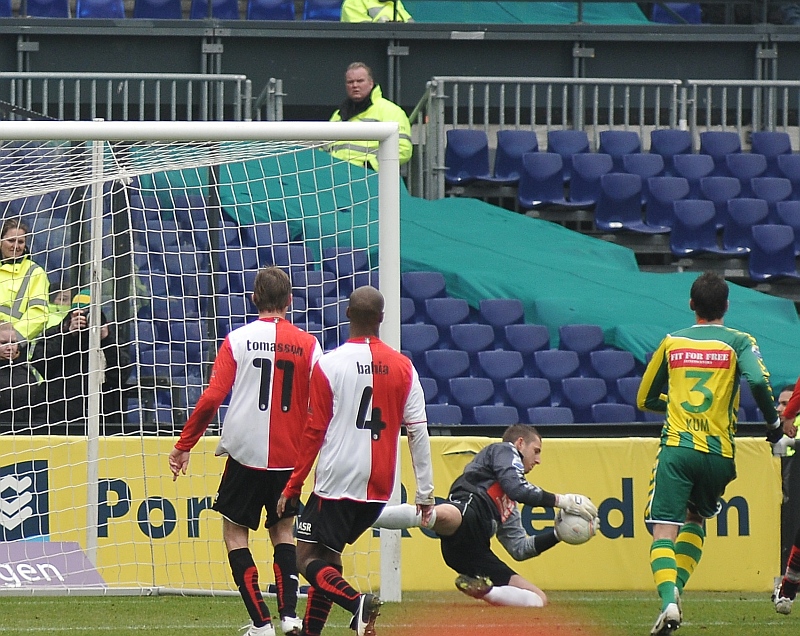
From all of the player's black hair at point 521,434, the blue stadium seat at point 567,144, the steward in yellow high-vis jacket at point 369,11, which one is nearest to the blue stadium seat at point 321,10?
the steward in yellow high-vis jacket at point 369,11

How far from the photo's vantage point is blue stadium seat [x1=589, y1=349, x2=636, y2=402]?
1203 centimetres

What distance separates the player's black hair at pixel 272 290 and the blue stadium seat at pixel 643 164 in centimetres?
828

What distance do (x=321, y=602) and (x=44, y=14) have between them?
11205mm

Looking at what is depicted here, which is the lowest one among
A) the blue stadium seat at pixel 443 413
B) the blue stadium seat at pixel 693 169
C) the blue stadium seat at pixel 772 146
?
the blue stadium seat at pixel 443 413

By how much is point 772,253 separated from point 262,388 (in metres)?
8.61

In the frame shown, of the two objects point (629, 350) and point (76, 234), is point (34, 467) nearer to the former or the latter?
point (76, 234)

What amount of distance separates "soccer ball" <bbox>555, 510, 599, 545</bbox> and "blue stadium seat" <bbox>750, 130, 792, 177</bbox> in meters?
8.15

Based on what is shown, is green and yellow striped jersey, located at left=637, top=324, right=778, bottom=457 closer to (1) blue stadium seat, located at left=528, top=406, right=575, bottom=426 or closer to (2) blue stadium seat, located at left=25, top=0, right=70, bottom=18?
(1) blue stadium seat, located at left=528, top=406, right=575, bottom=426

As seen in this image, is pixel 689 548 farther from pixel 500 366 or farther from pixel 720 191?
pixel 720 191

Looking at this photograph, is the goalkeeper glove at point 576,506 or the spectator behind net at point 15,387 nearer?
the goalkeeper glove at point 576,506

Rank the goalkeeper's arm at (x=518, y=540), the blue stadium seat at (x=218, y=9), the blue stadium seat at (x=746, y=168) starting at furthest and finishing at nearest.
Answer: the blue stadium seat at (x=218, y=9)
the blue stadium seat at (x=746, y=168)
the goalkeeper's arm at (x=518, y=540)

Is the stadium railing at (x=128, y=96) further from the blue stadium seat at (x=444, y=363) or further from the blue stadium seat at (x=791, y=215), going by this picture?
the blue stadium seat at (x=791, y=215)

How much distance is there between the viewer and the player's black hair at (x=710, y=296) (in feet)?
23.1

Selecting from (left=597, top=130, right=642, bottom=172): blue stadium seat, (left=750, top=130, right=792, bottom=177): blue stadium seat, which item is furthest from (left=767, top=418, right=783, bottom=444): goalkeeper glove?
(left=750, top=130, right=792, bottom=177): blue stadium seat
